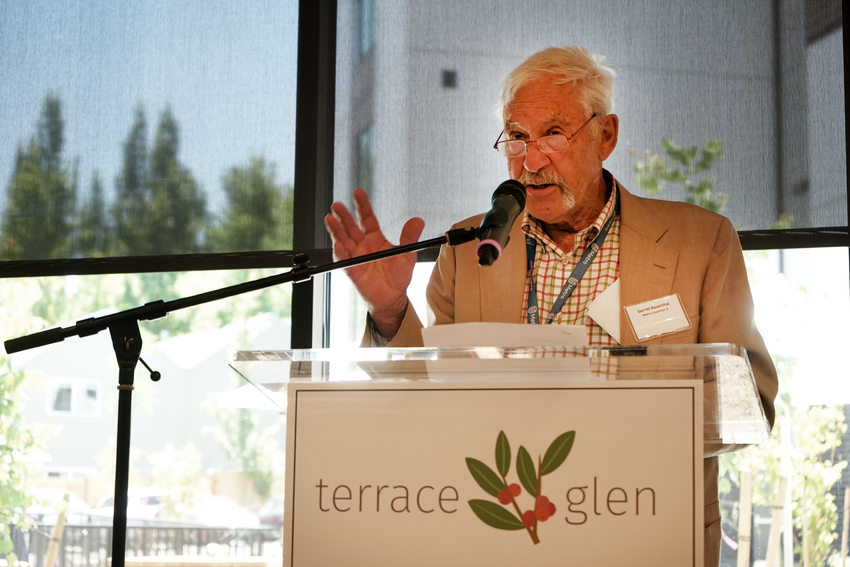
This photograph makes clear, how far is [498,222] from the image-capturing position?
1.61 m

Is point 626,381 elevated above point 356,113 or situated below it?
below

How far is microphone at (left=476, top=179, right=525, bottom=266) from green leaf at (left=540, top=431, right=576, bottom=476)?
339 mm

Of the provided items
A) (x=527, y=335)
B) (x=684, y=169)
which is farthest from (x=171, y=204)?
(x=527, y=335)

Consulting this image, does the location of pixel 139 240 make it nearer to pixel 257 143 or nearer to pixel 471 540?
pixel 257 143

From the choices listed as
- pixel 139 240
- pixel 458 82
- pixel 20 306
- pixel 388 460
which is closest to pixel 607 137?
pixel 458 82

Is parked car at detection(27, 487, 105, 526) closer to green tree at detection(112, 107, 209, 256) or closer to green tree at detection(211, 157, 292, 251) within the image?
green tree at detection(112, 107, 209, 256)

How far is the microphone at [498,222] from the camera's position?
156cm

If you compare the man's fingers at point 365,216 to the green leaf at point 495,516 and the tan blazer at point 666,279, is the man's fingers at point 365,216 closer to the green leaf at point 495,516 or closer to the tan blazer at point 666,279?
the tan blazer at point 666,279

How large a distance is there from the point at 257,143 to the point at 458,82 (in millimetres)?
786

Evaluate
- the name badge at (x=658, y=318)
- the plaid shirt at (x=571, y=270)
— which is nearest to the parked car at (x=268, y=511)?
the plaid shirt at (x=571, y=270)

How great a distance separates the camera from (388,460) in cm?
138

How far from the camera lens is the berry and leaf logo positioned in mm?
1324

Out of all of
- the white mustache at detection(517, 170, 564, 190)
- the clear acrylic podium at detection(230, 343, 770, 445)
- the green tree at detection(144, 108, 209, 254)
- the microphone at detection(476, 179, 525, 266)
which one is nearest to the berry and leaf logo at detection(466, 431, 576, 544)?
the clear acrylic podium at detection(230, 343, 770, 445)

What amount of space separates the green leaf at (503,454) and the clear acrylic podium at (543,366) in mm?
96
